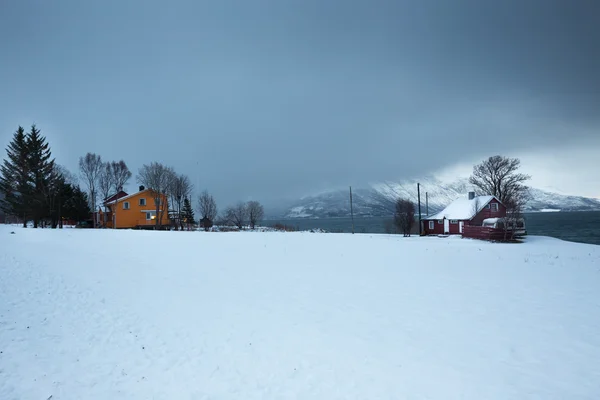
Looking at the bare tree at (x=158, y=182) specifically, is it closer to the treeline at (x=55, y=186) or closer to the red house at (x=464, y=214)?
the treeline at (x=55, y=186)

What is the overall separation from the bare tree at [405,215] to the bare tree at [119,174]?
55969 millimetres

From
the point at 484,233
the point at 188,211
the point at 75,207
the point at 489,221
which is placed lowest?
the point at 484,233

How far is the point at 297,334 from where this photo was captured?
8672 millimetres

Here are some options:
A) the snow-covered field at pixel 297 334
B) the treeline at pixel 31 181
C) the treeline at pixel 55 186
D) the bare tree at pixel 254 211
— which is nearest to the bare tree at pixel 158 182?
the treeline at pixel 55 186

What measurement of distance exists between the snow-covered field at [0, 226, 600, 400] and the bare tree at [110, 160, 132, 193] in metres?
55.3

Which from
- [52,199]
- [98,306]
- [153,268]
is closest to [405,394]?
[98,306]

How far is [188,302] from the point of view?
11344mm

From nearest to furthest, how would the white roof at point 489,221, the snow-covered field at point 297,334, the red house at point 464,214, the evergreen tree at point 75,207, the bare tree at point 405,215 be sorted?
1. the snow-covered field at point 297,334
2. the white roof at point 489,221
3. the red house at point 464,214
4. the bare tree at point 405,215
5. the evergreen tree at point 75,207

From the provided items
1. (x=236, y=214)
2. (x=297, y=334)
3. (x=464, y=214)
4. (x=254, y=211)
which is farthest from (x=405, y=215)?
(x=297, y=334)

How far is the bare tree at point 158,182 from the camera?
54.5m

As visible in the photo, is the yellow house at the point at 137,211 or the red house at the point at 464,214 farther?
the yellow house at the point at 137,211

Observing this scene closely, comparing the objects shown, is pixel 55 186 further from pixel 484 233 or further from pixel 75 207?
pixel 484 233

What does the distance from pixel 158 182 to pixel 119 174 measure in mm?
17898

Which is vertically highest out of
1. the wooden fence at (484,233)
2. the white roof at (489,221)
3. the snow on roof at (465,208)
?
the snow on roof at (465,208)
